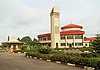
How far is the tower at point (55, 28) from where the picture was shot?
214 ft

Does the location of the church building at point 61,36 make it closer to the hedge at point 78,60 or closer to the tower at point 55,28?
the tower at point 55,28

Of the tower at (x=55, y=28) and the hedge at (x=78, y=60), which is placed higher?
the tower at (x=55, y=28)

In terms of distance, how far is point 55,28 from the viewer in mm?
65438

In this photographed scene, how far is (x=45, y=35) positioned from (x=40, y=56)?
41.3 m

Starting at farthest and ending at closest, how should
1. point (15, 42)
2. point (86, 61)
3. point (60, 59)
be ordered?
1. point (15, 42)
2. point (60, 59)
3. point (86, 61)

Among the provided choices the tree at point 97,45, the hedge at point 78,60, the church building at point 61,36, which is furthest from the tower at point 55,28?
the hedge at point 78,60

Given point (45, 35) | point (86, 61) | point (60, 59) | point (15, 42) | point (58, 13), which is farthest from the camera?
point (45, 35)

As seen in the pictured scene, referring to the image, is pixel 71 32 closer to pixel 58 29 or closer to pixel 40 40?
pixel 58 29

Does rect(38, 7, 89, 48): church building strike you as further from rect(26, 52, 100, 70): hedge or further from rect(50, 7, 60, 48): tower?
rect(26, 52, 100, 70): hedge

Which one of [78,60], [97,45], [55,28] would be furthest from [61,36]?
[78,60]

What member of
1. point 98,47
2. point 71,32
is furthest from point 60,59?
point 71,32

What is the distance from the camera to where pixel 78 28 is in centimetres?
7244

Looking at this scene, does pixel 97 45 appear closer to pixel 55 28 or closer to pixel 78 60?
pixel 78 60

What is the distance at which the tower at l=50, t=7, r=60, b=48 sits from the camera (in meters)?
65.2
